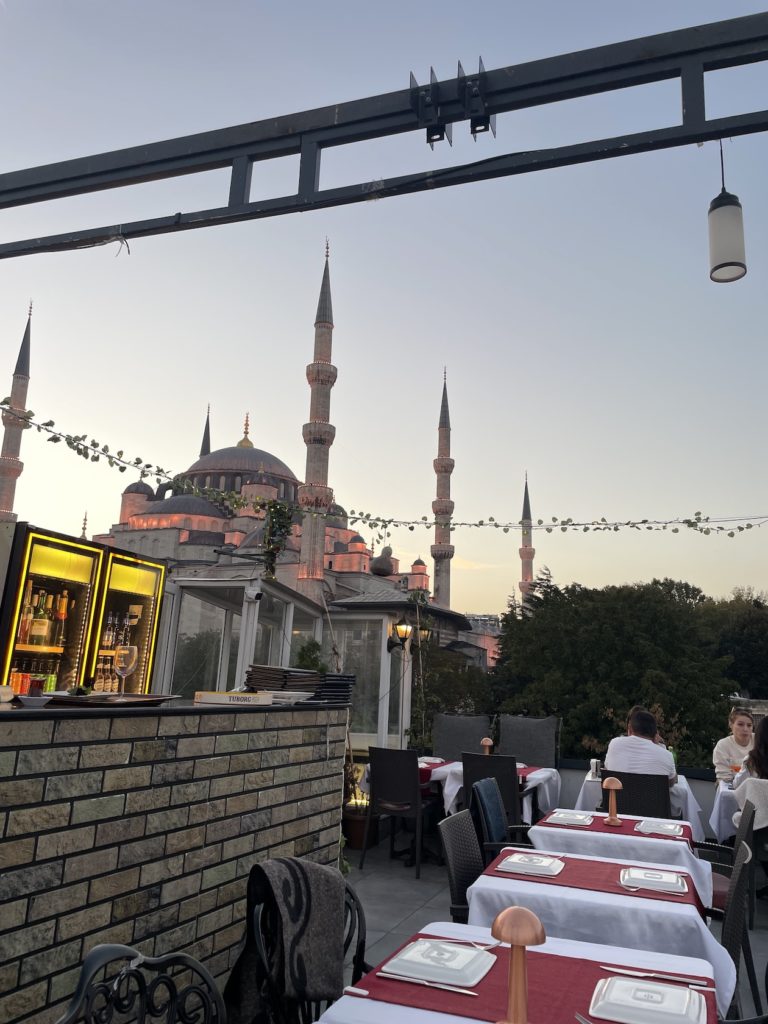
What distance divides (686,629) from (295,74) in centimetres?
1318

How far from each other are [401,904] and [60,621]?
119 inches

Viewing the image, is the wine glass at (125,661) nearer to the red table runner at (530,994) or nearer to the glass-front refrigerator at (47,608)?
the red table runner at (530,994)

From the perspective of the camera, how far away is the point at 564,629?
47.1 feet

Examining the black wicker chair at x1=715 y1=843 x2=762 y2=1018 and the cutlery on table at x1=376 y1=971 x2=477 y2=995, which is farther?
the black wicker chair at x1=715 y1=843 x2=762 y2=1018

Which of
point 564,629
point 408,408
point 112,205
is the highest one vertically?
point 408,408

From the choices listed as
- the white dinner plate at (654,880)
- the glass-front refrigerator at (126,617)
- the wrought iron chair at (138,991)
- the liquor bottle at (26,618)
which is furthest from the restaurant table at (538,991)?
the glass-front refrigerator at (126,617)

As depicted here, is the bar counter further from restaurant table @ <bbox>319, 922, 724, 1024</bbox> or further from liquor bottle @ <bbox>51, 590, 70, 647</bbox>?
liquor bottle @ <bbox>51, 590, 70, 647</bbox>

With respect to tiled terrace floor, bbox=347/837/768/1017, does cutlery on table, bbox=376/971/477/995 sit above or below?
above

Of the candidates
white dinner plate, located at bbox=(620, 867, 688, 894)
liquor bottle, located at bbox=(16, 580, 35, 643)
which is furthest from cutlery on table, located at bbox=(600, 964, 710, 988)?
liquor bottle, located at bbox=(16, 580, 35, 643)

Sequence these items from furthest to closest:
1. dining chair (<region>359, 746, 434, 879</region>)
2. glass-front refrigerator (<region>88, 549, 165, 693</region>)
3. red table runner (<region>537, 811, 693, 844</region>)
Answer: glass-front refrigerator (<region>88, 549, 165, 693</region>) < dining chair (<region>359, 746, 434, 879</region>) < red table runner (<region>537, 811, 693, 844</region>)

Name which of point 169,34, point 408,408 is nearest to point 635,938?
point 169,34

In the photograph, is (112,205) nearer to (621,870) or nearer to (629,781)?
(621,870)

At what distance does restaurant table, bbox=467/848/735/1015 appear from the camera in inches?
86.4

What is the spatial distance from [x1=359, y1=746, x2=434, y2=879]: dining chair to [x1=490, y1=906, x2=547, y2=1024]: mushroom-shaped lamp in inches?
168
